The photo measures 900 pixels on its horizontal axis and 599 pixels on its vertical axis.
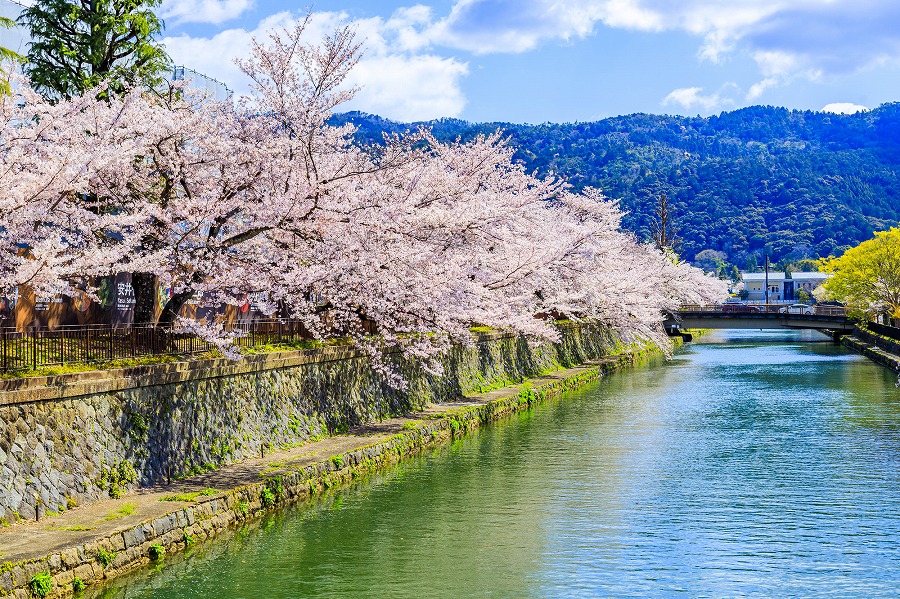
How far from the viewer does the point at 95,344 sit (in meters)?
18.5

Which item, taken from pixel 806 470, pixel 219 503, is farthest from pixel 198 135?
pixel 806 470

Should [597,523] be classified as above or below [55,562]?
below

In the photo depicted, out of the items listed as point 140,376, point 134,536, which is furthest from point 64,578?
point 140,376

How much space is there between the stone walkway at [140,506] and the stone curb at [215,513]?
157 mm

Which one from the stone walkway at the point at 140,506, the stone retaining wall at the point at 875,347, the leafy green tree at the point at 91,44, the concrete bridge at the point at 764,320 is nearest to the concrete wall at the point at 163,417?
the stone walkway at the point at 140,506

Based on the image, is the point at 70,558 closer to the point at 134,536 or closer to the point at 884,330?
the point at 134,536

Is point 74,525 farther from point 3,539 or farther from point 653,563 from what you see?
point 653,563

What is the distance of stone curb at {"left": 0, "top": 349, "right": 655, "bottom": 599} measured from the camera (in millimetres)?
12492

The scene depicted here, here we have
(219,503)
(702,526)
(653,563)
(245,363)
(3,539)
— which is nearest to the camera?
(3,539)

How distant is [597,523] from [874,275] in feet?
184

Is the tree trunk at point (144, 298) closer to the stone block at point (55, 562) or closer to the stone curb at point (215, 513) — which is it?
the stone curb at point (215, 513)

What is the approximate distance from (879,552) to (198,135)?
51.4 ft

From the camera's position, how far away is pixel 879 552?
1580cm

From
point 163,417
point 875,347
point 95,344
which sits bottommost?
point 875,347
